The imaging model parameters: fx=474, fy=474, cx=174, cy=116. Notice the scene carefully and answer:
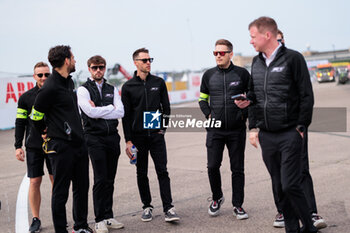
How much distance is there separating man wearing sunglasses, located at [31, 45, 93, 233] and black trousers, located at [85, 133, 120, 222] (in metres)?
0.55

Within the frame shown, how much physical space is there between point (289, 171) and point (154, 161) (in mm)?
2124

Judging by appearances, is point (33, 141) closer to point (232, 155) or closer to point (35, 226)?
point (35, 226)

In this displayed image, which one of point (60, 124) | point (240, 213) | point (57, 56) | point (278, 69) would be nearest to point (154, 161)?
point (240, 213)

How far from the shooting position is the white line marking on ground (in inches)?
239

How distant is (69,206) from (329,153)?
588 centimetres

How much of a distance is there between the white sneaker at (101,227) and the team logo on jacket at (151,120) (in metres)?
1.33

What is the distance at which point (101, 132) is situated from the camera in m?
5.69

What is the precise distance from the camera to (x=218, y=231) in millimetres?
5402

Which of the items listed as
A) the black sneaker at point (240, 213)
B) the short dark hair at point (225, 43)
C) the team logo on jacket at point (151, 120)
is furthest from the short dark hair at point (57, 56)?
the black sneaker at point (240, 213)

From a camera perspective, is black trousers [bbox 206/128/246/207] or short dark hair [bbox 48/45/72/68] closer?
short dark hair [bbox 48/45/72/68]

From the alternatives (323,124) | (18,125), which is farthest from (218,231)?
(323,124)

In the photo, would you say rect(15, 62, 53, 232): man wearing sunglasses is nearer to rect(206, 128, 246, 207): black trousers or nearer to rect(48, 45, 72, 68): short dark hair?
rect(48, 45, 72, 68): short dark hair

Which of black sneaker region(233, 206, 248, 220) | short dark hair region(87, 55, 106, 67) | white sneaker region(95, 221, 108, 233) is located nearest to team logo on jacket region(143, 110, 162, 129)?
short dark hair region(87, 55, 106, 67)

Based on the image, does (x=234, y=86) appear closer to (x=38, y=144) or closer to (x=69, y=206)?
(x=38, y=144)
